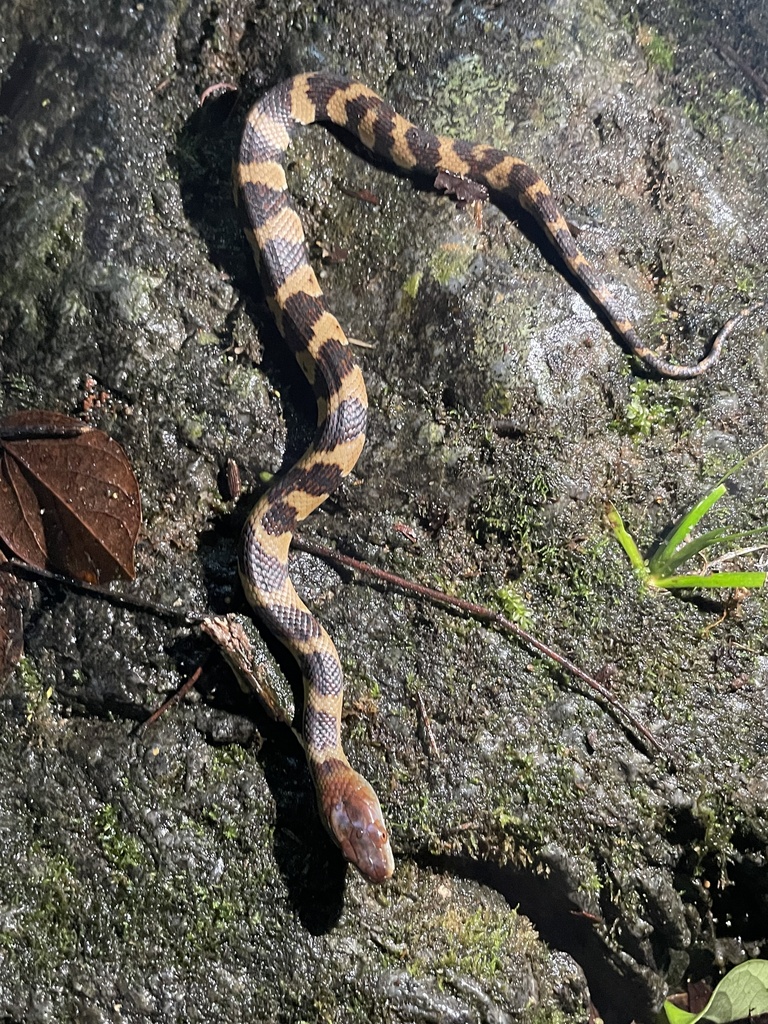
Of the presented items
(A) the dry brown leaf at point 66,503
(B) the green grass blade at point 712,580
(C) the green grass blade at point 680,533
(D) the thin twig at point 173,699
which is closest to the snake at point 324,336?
(D) the thin twig at point 173,699

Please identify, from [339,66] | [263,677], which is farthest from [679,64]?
[263,677]

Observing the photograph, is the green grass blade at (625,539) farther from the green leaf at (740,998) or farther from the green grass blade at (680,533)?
the green leaf at (740,998)

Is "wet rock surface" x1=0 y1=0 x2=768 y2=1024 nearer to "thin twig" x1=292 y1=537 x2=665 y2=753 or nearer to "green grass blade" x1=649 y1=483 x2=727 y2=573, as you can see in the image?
"thin twig" x1=292 y1=537 x2=665 y2=753

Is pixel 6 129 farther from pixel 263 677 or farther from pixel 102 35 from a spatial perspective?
pixel 263 677

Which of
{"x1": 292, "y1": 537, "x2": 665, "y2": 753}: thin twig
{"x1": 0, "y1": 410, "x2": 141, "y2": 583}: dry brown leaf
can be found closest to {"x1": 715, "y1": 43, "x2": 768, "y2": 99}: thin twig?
{"x1": 292, "y1": 537, "x2": 665, "y2": 753}: thin twig

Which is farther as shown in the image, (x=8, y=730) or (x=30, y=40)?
(x=30, y=40)
